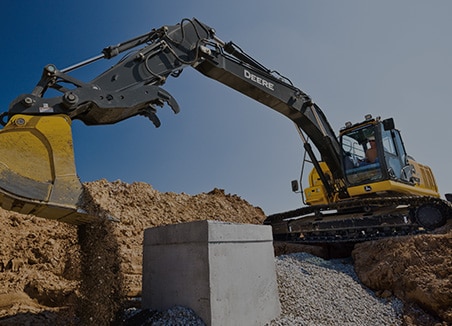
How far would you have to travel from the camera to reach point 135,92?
14.1 ft

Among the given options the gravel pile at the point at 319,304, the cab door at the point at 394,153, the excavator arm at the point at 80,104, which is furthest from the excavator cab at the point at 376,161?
the excavator arm at the point at 80,104

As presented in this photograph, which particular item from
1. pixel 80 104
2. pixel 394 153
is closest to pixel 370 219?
pixel 394 153

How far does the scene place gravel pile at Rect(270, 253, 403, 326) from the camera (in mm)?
4105

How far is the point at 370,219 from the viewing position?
7445mm

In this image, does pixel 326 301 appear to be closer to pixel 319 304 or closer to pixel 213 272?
pixel 319 304

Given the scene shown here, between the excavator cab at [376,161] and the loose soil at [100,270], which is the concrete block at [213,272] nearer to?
the loose soil at [100,270]

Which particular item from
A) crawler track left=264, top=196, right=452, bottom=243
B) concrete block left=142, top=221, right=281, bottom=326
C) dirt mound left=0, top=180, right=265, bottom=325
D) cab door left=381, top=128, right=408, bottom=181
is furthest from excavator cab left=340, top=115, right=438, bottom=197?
dirt mound left=0, top=180, right=265, bottom=325

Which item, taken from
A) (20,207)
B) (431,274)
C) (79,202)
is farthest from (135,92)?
(431,274)

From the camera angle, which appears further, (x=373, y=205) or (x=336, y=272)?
(x=373, y=205)

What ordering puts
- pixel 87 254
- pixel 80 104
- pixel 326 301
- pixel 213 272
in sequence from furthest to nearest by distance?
pixel 326 301, pixel 87 254, pixel 80 104, pixel 213 272

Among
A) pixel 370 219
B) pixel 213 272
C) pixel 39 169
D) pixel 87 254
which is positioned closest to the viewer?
pixel 39 169

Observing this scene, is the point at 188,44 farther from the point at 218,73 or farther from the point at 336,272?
the point at 336,272

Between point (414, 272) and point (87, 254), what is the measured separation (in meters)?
4.95

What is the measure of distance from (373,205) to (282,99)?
3.34 meters
